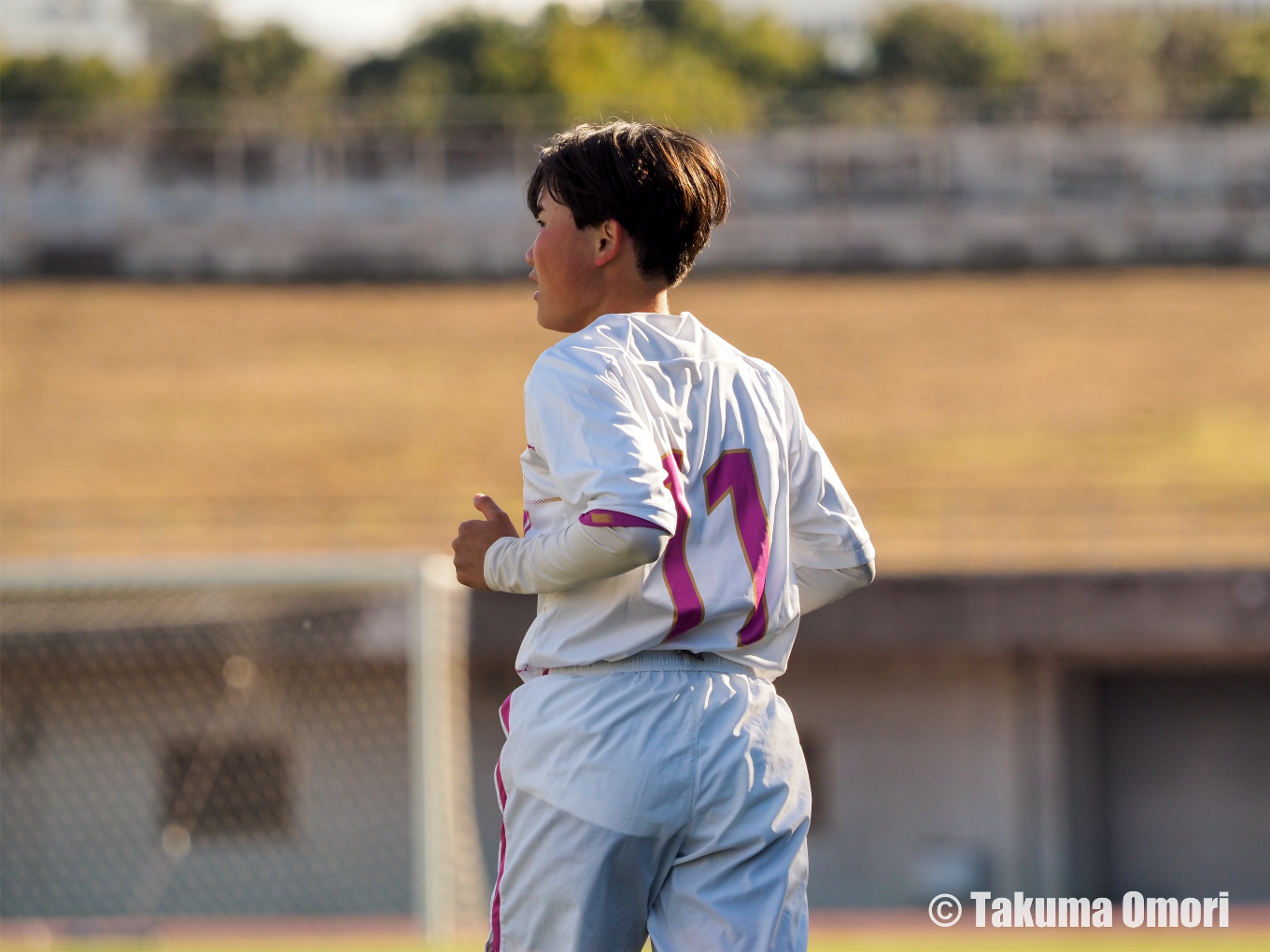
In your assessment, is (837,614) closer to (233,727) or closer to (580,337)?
(233,727)

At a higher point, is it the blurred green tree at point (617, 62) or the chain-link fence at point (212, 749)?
the blurred green tree at point (617, 62)

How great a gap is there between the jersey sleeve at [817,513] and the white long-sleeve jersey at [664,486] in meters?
0.07

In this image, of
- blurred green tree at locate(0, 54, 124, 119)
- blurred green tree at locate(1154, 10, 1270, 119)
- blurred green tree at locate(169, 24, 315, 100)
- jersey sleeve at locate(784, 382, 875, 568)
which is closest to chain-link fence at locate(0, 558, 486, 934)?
jersey sleeve at locate(784, 382, 875, 568)

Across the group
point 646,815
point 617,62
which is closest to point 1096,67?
point 617,62

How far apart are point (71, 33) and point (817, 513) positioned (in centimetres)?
4401

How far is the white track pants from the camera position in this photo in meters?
1.86

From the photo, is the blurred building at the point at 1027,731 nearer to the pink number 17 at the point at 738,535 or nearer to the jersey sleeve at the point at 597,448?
the pink number 17 at the point at 738,535

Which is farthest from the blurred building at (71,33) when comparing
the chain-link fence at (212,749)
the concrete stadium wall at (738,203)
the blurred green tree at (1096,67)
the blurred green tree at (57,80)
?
the chain-link fence at (212,749)

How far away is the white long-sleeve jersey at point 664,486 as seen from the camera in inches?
70.5

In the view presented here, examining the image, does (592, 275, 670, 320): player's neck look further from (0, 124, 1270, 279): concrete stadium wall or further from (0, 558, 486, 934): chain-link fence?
(0, 124, 1270, 279): concrete stadium wall

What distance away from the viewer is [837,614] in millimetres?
12148

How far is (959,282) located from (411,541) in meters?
15.0

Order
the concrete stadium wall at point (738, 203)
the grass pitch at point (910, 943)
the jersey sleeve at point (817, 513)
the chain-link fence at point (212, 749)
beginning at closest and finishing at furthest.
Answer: the jersey sleeve at point (817, 513) < the grass pitch at point (910, 943) < the chain-link fence at point (212, 749) < the concrete stadium wall at point (738, 203)

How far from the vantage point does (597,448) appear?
1784 mm
